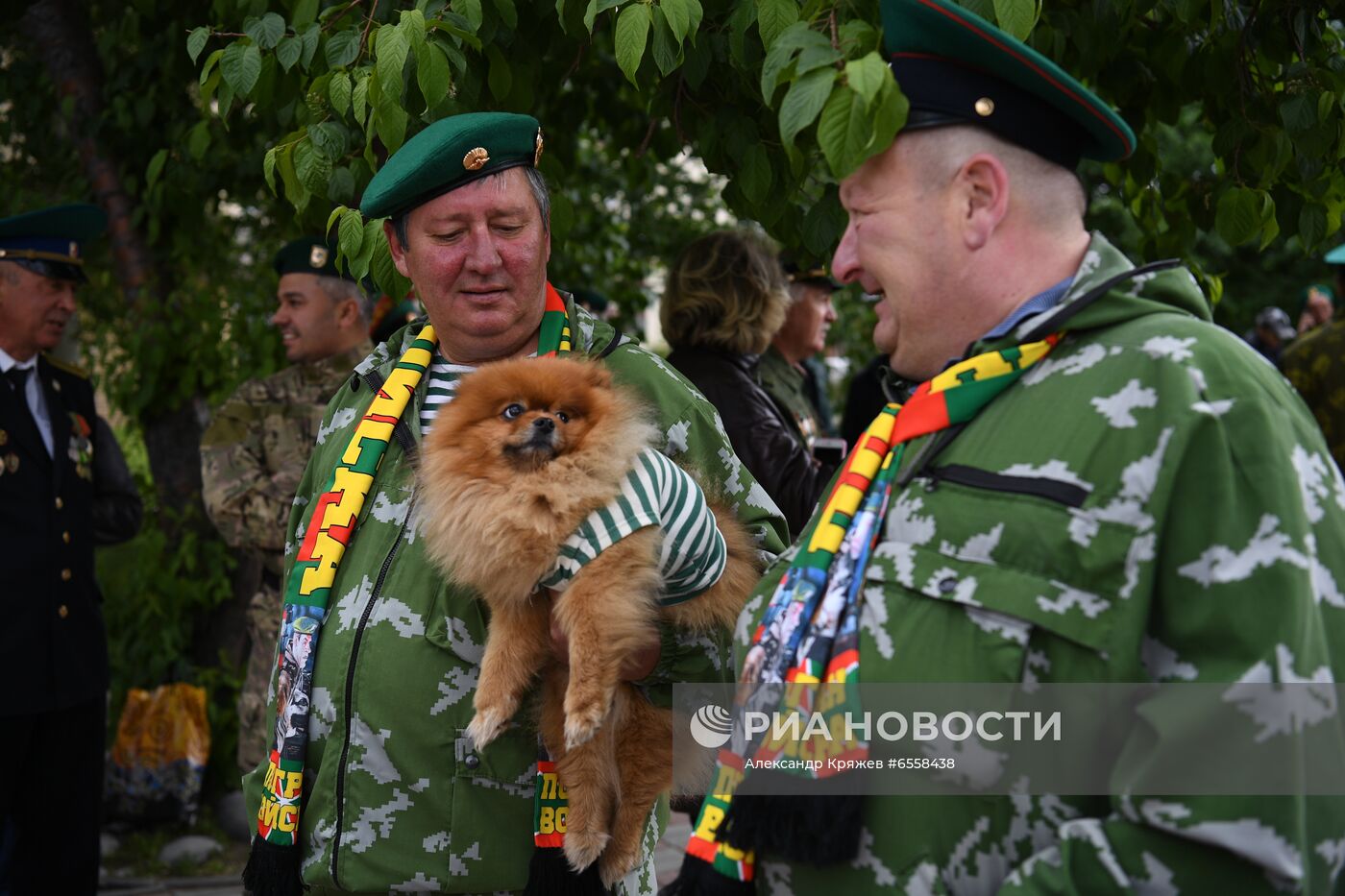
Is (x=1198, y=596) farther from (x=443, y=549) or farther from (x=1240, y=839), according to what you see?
(x=443, y=549)

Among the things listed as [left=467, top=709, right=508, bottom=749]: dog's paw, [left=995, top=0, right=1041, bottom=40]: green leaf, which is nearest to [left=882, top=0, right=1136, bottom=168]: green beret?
[left=995, top=0, right=1041, bottom=40]: green leaf

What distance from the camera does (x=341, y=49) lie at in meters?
3.14

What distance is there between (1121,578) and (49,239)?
4.78 metres

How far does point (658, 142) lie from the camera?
546 cm

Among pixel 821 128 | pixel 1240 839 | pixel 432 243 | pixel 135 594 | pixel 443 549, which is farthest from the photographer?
pixel 135 594

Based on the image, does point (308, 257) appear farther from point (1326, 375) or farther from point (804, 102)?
point (1326, 375)

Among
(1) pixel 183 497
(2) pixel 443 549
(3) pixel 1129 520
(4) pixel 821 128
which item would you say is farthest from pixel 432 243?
(1) pixel 183 497

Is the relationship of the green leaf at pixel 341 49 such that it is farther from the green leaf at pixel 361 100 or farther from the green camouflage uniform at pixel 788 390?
the green camouflage uniform at pixel 788 390

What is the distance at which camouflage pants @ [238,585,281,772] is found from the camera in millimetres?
4977

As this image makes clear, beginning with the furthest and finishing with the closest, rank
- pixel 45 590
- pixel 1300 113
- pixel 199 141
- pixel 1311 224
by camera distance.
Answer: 1. pixel 45 590
2. pixel 199 141
3. pixel 1311 224
4. pixel 1300 113

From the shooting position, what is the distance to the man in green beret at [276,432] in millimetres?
4930

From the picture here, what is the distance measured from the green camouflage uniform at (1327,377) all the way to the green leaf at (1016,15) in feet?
11.5

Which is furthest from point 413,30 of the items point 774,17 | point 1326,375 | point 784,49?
point 1326,375

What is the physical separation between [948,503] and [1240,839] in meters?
0.53
